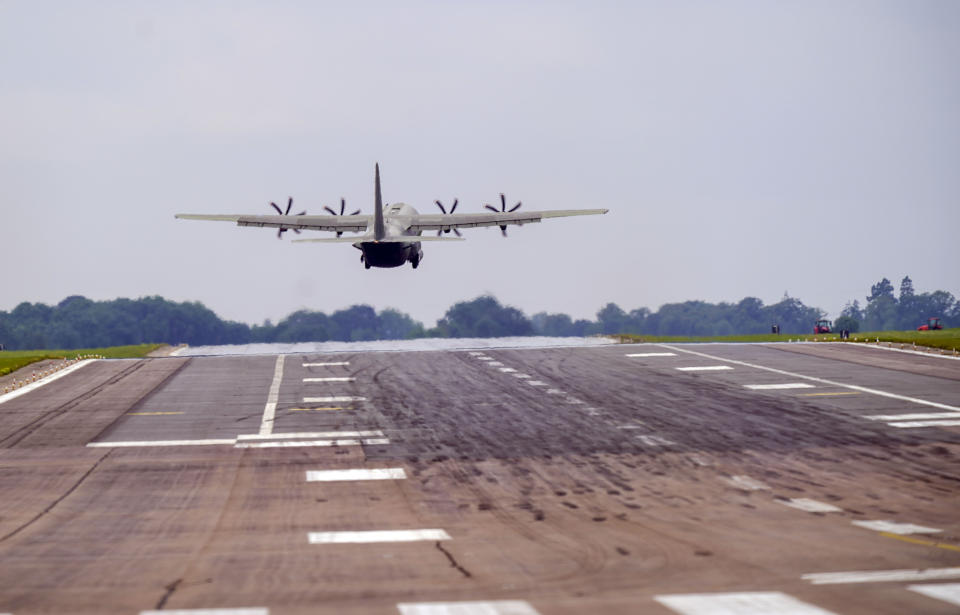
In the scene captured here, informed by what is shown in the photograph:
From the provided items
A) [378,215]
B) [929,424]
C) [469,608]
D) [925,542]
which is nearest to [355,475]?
[469,608]

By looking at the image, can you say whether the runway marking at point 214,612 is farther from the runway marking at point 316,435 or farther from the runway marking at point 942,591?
the runway marking at point 316,435

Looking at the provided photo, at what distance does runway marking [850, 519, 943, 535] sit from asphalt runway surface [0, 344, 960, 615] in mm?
85

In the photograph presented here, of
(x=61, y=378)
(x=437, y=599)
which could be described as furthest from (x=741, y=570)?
(x=61, y=378)

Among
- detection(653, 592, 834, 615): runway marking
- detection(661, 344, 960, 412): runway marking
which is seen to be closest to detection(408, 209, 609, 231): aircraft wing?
detection(661, 344, 960, 412): runway marking

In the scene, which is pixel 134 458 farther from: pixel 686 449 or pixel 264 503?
pixel 686 449

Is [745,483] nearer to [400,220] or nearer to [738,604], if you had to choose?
[738,604]

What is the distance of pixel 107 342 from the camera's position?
640 ft

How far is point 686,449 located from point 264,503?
1521cm

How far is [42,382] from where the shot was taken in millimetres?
57062

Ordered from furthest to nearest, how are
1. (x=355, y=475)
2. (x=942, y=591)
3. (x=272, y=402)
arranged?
(x=272, y=402) → (x=355, y=475) → (x=942, y=591)

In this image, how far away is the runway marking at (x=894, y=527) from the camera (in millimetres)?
23000

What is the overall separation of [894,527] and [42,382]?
47274mm

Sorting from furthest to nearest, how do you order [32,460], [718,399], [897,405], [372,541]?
[718,399]
[897,405]
[32,460]
[372,541]

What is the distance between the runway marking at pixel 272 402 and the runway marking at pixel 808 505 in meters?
20.8
